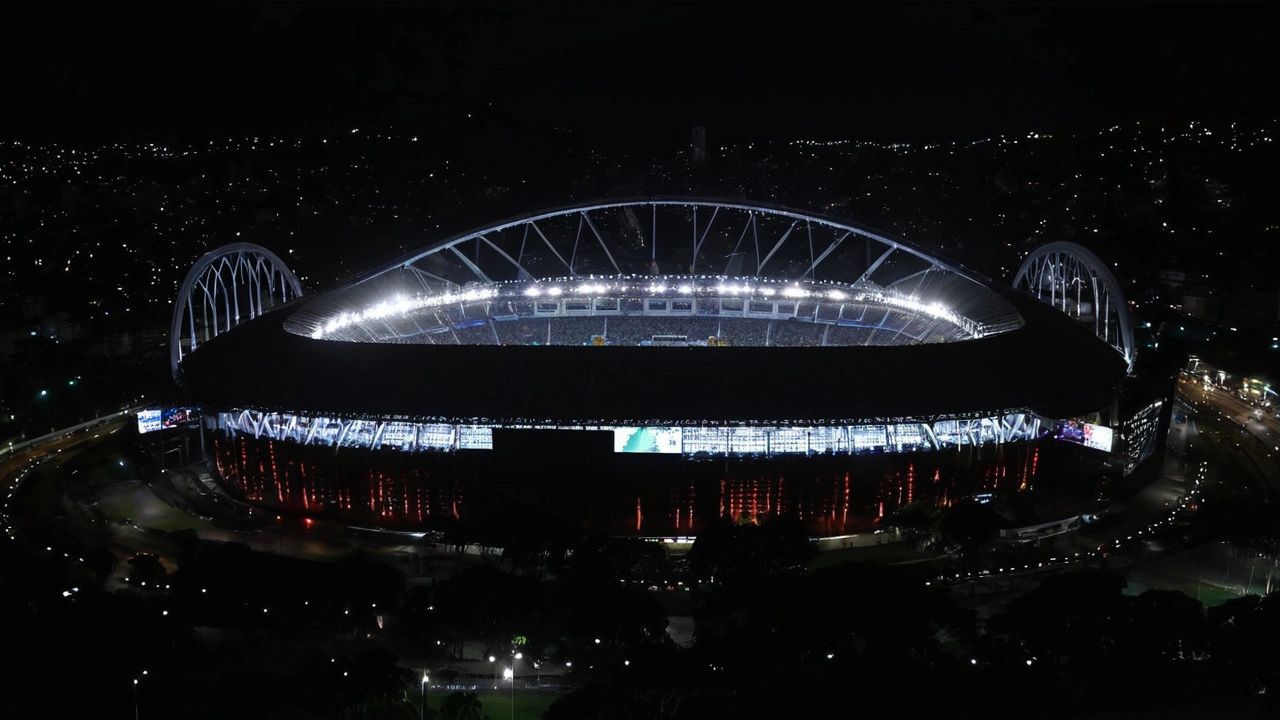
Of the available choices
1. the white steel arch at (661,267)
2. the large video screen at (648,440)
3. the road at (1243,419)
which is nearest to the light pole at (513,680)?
the large video screen at (648,440)

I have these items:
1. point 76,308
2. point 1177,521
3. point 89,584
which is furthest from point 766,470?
point 76,308

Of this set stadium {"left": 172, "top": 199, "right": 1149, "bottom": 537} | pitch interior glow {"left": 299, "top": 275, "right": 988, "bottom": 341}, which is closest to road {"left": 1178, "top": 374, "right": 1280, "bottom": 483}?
stadium {"left": 172, "top": 199, "right": 1149, "bottom": 537}

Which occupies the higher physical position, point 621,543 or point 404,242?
point 404,242

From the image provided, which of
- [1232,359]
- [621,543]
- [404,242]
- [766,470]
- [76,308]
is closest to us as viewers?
[621,543]

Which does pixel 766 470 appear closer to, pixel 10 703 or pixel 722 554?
pixel 722 554

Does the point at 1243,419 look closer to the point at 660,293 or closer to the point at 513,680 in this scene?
the point at 660,293

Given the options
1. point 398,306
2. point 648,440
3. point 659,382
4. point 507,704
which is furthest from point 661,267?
point 507,704

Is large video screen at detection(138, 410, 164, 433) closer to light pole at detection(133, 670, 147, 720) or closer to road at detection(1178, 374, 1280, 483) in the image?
light pole at detection(133, 670, 147, 720)
